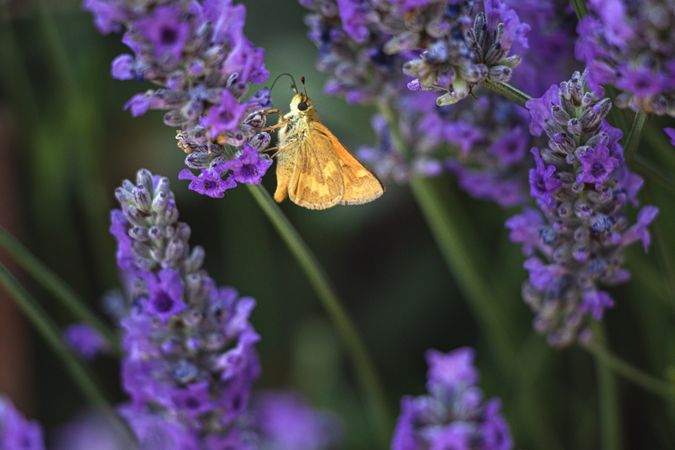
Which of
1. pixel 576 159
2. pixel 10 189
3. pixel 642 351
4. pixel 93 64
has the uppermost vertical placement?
pixel 93 64

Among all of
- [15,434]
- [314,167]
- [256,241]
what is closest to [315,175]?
[314,167]

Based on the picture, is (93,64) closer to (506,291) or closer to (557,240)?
(506,291)

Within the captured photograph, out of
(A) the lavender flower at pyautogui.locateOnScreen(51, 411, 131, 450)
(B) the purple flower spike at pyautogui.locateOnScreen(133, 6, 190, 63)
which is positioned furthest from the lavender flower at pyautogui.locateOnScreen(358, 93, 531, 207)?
(A) the lavender flower at pyautogui.locateOnScreen(51, 411, 131, 450)

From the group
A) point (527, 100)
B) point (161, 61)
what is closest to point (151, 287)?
point (161, 61)

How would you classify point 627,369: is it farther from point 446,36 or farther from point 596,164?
point 446,36

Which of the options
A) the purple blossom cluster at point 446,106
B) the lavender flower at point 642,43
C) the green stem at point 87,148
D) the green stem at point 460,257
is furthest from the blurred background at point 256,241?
the lavender flower at point 642,43

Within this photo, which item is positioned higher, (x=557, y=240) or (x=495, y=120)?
Answer: (x=495, y=120)

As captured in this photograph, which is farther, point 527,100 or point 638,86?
point 527,100

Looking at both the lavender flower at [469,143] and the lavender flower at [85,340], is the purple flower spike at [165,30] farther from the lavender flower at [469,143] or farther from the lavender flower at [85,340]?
the lavender flower at [85,340]
